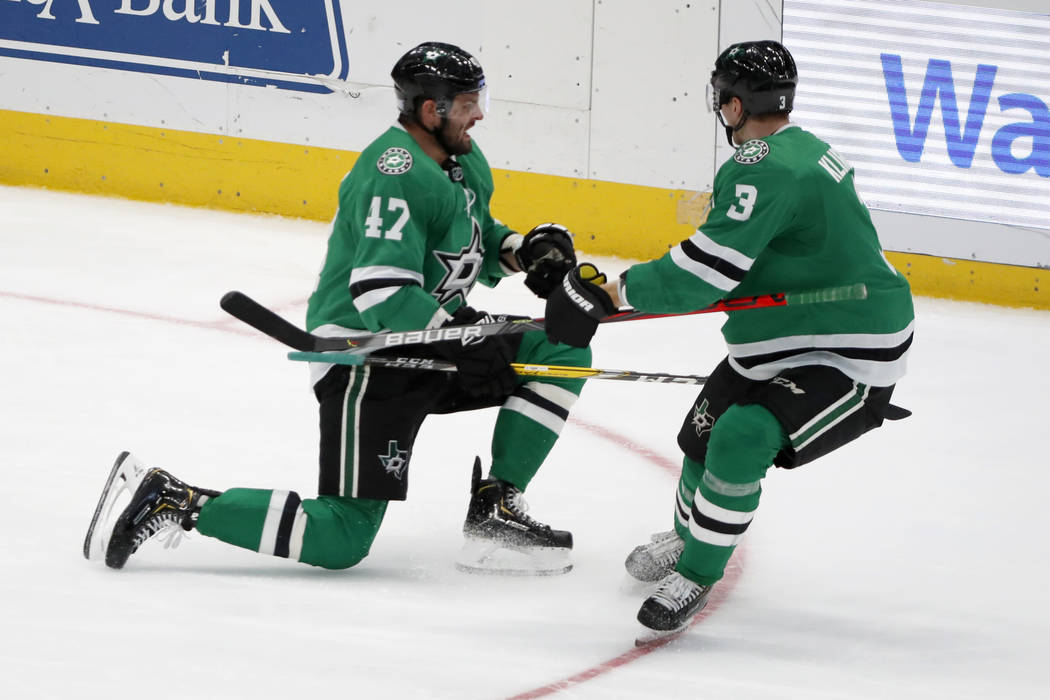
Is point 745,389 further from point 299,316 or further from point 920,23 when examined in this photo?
point 920,23

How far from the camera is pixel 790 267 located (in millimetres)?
2439

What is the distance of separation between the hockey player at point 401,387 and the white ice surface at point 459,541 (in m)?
0.09

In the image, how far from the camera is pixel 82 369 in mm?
3857

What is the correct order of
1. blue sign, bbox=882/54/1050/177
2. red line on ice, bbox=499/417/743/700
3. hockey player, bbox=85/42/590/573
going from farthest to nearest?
blue sign, bbox=882/54/1050/177
hockey player, bbox=85/42/590/573
red line on ice, bbox=499/417/743/700

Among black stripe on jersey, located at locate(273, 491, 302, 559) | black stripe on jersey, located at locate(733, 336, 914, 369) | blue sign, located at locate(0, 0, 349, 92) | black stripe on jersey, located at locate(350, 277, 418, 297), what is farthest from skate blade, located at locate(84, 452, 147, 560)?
blue sign, located at locate(0, 0, 349, 92)

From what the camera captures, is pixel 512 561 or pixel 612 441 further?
pixel 612 441

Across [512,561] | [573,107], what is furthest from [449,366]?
[573,107]

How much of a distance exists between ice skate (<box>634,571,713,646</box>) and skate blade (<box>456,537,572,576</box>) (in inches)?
12.4

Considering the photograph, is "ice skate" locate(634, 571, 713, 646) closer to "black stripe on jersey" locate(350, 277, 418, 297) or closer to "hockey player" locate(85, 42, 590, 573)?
"hockey player" locate(85, 42, 590, 573)

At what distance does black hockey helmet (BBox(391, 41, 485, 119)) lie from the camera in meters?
2.62

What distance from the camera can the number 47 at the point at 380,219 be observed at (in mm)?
2500

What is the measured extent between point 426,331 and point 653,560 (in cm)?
63

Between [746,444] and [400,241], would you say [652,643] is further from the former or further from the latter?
[400,241]

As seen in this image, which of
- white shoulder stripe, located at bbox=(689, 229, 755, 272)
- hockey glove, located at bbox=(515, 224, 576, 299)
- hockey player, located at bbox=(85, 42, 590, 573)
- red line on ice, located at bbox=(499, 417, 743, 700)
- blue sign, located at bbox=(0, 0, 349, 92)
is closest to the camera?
red line on ice, located at bbox=(499, 417, 743, 700)
